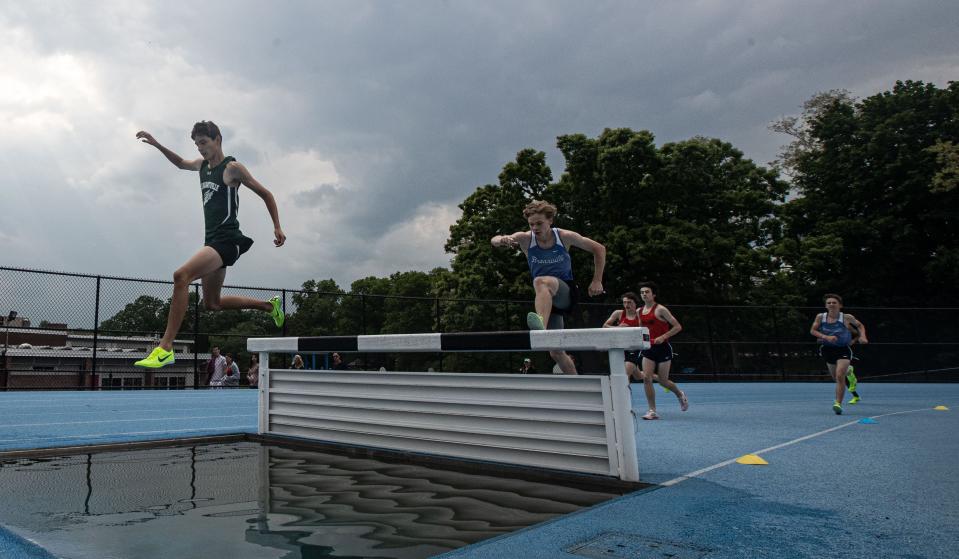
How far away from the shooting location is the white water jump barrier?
10.2 feet

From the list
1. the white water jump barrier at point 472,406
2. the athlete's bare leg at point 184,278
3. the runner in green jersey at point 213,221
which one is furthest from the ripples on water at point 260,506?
the runner in green jersey at point 213,221

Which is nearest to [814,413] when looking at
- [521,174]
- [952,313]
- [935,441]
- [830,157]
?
[935,441]

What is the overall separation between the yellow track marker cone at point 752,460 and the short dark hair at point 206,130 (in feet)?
15.8

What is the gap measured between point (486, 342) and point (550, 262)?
62.4 inches

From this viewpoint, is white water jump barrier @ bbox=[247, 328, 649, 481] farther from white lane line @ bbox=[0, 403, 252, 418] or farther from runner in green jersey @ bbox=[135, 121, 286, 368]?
white lane line @ bbox=[0, 403, 252, 418]

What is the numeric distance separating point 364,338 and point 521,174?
86.3 ft

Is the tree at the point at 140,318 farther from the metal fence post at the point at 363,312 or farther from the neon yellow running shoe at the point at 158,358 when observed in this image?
the neon yellow running shoe at the point at 158,358

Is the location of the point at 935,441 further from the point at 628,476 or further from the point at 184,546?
the point at 184,546

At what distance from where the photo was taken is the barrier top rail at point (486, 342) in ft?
9.69

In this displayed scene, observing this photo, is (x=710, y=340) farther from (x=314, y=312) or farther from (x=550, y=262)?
(x=550, y=262)

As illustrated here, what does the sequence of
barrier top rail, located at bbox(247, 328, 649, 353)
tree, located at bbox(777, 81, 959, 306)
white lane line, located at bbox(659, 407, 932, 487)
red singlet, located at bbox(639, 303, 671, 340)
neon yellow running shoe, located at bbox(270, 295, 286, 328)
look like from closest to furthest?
1. barrier top rail, located at bbox(247, 328, 649, 353)
2. white lane line, located at bbox(659, 407, 932, 487)
3. neon yellow running shoe, located at bbox(270, 295, 286, 328)
4. red singlet, located at bbox(639, 303, 671, 340)
5. tree, located at bbox(777, 81, 959, 306)

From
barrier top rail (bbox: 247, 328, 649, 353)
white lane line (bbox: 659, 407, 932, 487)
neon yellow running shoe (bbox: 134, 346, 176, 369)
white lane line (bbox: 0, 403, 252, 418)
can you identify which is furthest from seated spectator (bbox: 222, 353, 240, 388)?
white lane line (bbox: 659, 407, 932, 487)

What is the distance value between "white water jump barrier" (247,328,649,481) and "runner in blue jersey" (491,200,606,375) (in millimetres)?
1202

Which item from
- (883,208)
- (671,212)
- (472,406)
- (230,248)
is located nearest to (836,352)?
(472,406)
